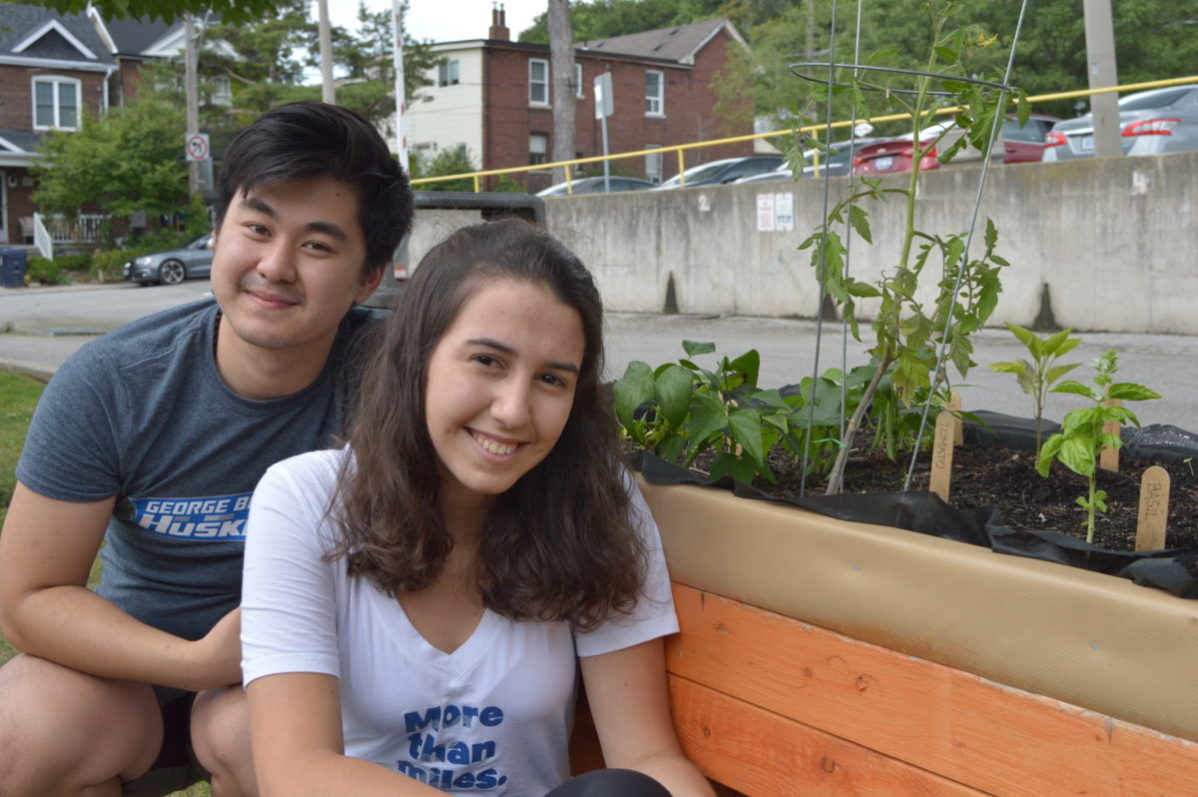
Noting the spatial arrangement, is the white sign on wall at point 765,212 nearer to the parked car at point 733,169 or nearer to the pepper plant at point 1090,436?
the parked car at point 733,169

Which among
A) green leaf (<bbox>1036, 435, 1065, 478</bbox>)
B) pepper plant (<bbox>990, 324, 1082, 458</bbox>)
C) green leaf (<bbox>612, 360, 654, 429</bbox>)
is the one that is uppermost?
pepper plant (<bbox>990, 324, 1082, 458</bbox>)

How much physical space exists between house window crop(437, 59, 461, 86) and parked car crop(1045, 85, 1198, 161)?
27844 mm

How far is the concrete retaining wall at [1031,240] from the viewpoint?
350 inches

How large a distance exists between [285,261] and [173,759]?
0.97m

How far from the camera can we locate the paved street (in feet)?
21.9

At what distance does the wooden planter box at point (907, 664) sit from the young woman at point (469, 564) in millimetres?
79

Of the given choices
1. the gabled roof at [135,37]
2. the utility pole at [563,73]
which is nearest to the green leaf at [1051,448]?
the utility pole at [563,73]

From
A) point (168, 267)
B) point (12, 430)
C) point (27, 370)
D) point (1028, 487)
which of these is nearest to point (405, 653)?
point (1028, 487)

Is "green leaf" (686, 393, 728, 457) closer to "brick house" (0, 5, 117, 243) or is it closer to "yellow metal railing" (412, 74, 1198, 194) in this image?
"yellow metal railing" (412, 74, 1198, 194)

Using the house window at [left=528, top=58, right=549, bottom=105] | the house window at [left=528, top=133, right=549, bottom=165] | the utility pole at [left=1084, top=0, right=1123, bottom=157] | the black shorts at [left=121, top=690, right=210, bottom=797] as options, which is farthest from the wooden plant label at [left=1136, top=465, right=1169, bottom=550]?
the house window at [left=528, top=58, right=549, bottom=105]

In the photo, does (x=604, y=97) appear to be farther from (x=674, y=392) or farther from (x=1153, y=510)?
(x=1153, y=510)

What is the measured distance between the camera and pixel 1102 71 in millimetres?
8859

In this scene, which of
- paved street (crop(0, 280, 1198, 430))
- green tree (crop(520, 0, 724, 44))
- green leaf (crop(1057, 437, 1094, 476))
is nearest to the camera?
green leaf (crop(1057, 437, 1094, 476))

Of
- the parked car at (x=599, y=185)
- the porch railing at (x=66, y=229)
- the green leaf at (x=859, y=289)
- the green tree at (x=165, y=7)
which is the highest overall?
the parked car at (x=599, y=185)
